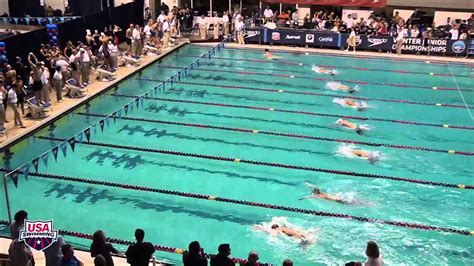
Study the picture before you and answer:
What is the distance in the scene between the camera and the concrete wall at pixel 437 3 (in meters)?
22.6

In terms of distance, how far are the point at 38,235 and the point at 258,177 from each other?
17.6ft

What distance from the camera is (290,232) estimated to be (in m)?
8.90

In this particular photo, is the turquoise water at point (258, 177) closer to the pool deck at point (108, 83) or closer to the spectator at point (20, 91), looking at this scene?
the pool deck at point (108, 83)

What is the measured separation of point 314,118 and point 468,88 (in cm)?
617

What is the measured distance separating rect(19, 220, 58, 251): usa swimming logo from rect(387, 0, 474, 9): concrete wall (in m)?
20.2

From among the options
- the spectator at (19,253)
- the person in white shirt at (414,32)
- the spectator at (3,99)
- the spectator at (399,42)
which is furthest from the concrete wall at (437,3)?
the spectator at (19,253)

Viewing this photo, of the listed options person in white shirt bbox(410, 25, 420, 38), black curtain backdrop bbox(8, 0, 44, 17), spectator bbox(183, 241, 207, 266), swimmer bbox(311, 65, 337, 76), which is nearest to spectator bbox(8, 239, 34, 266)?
spectator bbox(183, 241, 207, 266)

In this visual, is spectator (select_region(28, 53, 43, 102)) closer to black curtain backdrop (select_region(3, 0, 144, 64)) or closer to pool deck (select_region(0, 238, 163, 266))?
black curtain backdrop (select_region(3, 0, 144, 64))

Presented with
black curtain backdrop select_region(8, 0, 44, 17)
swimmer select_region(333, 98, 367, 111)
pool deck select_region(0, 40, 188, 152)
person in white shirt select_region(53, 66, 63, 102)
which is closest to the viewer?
pool deck select_region(0, 40, 188, 152)

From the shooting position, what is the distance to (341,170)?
36.7ft

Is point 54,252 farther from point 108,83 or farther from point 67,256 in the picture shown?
point 108,83

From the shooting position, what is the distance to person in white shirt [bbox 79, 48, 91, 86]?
612 inches

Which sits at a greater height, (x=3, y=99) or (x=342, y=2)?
(x=342, y=2)

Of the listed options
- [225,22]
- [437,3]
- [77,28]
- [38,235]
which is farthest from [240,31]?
[38,235]
